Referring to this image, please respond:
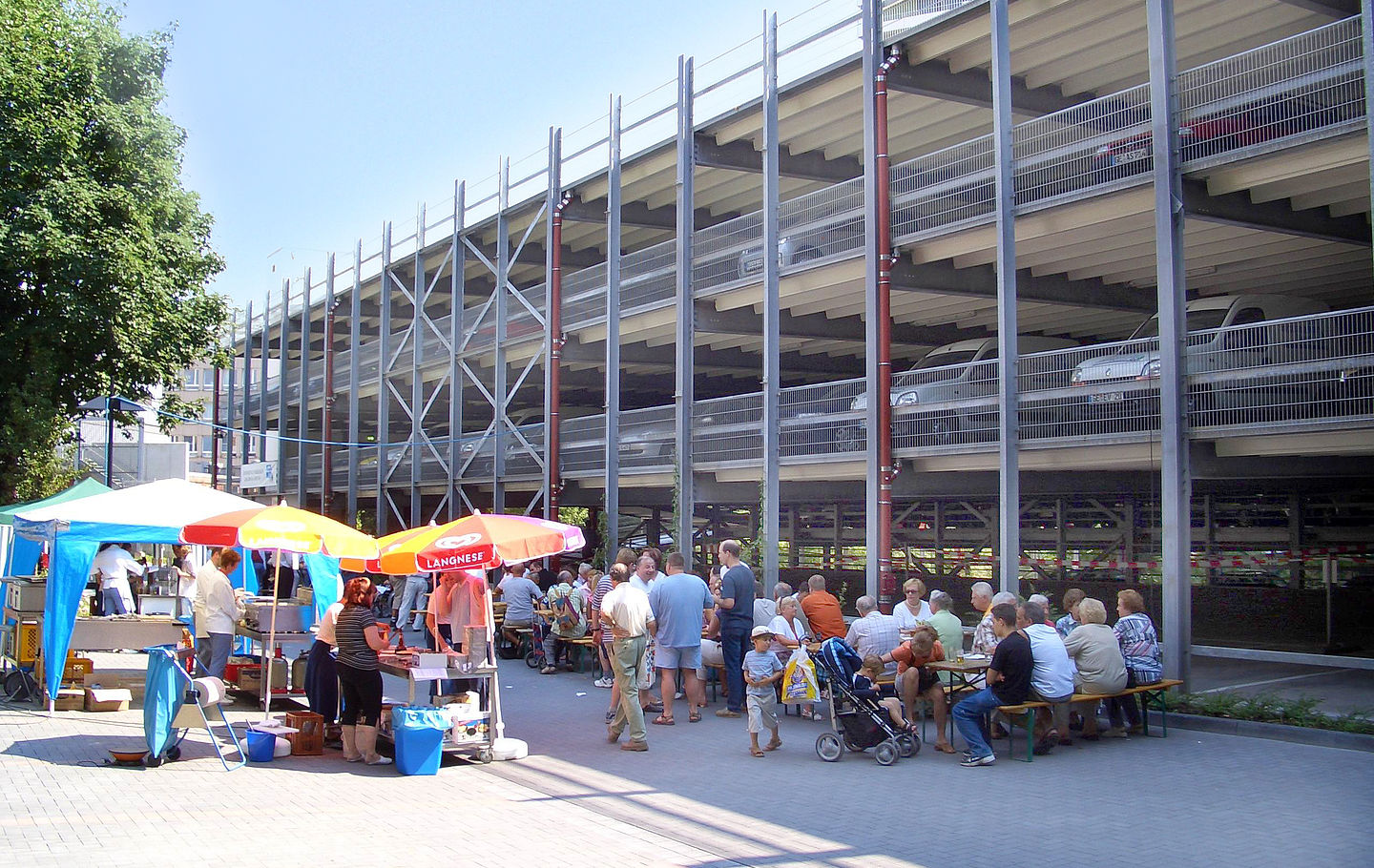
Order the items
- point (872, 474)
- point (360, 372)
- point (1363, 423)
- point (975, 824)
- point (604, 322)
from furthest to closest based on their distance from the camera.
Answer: point (360, 372), point (604, 322), point (872, 474), point (1363, 423), point (975, 824)

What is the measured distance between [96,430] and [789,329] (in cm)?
4132

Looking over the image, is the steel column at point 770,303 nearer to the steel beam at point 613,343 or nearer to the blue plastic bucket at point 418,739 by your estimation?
Result: the steel beam at point 613,343

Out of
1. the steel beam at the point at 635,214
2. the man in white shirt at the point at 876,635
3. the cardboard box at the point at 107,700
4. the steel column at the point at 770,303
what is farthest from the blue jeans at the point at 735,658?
the steel beam at the point at 635,214

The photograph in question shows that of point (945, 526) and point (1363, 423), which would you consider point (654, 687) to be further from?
point (945, 526)

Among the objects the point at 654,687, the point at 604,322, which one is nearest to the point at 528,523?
the point at 654,687

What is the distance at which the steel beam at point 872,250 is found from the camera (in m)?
17.9

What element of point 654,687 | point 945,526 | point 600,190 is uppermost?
point 600,190

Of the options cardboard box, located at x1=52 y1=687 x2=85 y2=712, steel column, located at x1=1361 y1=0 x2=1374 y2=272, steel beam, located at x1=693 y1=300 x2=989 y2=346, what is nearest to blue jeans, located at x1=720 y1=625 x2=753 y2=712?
cardboard box, located at x1=52 y1=687 x2=85 y2=712

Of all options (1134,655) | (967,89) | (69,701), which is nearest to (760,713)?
(1134,655)

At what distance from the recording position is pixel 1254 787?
29.8 ft

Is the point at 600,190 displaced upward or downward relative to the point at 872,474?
upward

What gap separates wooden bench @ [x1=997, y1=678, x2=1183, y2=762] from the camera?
1010 centimetres

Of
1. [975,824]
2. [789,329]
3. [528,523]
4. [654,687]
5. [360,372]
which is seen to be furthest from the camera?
[360,372]

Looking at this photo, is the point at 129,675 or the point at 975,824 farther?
the point at 129,675
